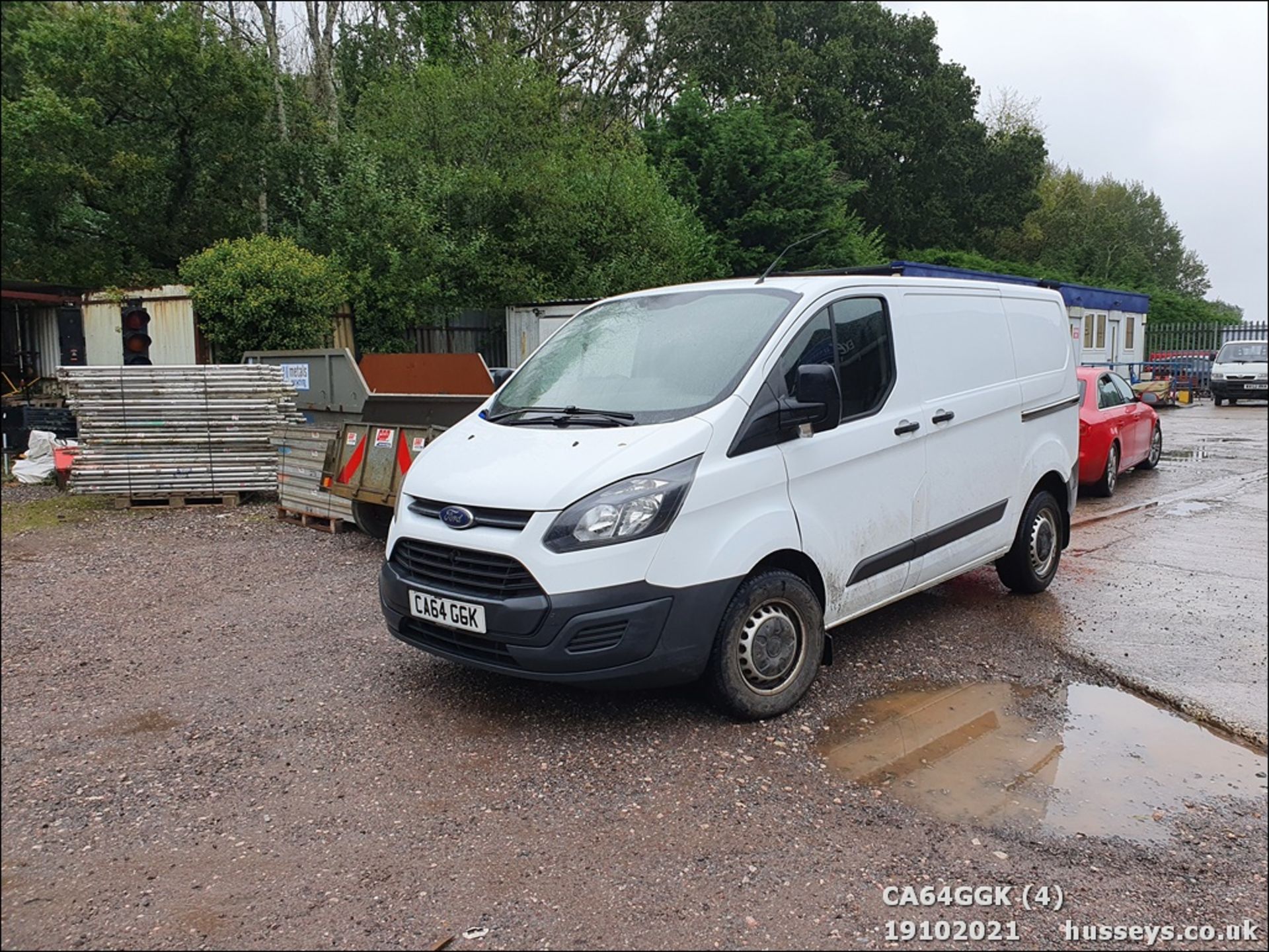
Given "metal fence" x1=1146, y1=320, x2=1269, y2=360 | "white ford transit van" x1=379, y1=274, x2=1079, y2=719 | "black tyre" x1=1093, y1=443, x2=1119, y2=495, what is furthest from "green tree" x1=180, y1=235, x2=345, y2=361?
"metal fence" x1=1146, y1=320, x2=1269, y2=360

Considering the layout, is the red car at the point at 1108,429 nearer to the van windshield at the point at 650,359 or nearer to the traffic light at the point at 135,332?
the van windshield at the point at 650,359

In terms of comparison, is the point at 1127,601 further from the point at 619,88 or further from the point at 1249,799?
the point at 619,88

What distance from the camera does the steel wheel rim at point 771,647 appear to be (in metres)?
4.36

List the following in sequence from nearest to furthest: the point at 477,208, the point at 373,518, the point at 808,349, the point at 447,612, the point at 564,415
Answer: the point at 447,612 < the point at 564,415 < the point at 808,349 < the point at 373,518 < the point at 477,208

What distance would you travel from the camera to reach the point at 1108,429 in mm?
10805

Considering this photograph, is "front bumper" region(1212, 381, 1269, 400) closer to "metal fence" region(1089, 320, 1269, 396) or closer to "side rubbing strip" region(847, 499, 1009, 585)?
"metal fence" region(1089, 320, 1269, 396)

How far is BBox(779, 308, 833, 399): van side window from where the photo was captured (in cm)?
463

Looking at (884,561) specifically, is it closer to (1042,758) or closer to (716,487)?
(1042,758)

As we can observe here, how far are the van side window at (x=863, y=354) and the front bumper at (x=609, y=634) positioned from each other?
1.39m

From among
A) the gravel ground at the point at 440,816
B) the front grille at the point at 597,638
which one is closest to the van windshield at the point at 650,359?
the front grille at the point at 597,638

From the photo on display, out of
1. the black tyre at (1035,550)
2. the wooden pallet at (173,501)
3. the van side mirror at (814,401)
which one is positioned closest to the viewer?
the van side mirror at (814,401)

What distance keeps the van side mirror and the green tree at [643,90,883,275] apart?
2138 cm

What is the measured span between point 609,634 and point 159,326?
14.1 metres

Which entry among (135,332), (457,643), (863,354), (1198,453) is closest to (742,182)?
(1198,453)
